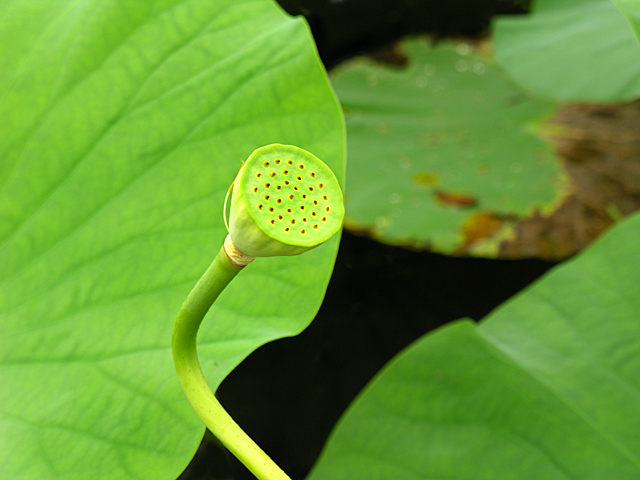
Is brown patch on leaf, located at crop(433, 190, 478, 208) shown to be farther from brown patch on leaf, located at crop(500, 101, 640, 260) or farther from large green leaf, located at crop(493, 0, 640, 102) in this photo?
large green leaf, located at crop(493, 0, 640, 102)

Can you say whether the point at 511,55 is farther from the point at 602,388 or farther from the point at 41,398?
the point at 41,398

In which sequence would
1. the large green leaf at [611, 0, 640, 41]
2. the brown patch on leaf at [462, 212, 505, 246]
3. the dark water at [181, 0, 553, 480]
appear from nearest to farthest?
the large green leaf at [611, 0, 640, 41], the dark water at [181, 0, 553, 480], the brown patch on leaf at [462, 212, 505, 246]

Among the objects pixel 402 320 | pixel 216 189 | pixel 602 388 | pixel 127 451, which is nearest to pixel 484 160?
pixel 402 320

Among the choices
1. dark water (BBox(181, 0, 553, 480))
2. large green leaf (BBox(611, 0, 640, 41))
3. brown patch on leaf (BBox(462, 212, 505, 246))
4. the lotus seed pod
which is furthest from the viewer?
brown patch on leaf (BBox(462, 212, 505, 246))

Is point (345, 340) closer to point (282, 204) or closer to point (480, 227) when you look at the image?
point (480, 227)

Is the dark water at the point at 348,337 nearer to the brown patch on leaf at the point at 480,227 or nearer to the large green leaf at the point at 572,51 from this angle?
the brown patch on leaf at the point at 480,227

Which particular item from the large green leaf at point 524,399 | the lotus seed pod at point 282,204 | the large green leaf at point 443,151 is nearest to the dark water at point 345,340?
the large green leaf at point 443,151

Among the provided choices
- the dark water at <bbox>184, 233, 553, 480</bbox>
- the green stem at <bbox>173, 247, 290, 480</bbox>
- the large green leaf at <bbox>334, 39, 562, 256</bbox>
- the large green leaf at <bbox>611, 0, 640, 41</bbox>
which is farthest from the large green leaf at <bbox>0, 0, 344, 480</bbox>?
the large green leaf at <bbox>334, 39, 562, 256</bbox>
